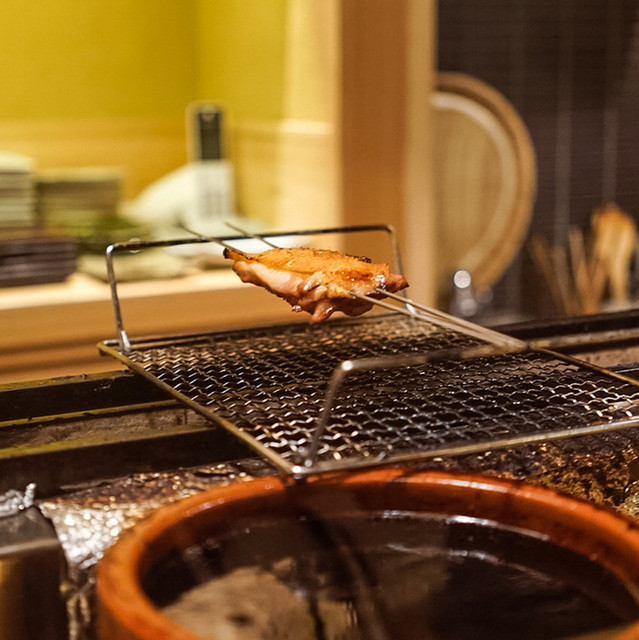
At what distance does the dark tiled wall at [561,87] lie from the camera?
3053 millimetres

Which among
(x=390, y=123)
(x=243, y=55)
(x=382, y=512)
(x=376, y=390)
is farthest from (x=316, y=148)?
(x=382, y=512)

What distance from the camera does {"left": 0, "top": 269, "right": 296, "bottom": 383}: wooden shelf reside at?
2.09 metres

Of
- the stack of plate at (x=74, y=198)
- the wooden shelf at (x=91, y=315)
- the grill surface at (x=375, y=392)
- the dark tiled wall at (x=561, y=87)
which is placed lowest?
the wooden shelf at (x=91, y=315)

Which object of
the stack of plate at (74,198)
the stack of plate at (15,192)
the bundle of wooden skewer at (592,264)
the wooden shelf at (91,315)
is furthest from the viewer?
the bundle of wooden skewer at (592,264)

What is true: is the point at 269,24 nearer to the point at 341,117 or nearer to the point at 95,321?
the point at 341,117

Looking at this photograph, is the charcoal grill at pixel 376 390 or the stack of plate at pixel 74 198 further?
the stack of plate at pixel 74 198

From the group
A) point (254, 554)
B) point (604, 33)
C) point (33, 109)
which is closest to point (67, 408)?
point (254, 554)

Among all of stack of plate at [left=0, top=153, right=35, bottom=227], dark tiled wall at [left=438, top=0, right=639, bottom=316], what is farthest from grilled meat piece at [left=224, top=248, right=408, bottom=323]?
dark tiled wall at [left=438, top=0, right=639, bottom=316]

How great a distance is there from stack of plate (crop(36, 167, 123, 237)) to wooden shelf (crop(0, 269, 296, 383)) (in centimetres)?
26

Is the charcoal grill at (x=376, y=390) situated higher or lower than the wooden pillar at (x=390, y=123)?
lower

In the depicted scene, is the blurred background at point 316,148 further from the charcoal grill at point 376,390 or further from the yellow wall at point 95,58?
the charcoal grill at point 376,390

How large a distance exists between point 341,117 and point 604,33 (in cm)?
149

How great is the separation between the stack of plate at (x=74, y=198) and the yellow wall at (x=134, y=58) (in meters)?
0.36

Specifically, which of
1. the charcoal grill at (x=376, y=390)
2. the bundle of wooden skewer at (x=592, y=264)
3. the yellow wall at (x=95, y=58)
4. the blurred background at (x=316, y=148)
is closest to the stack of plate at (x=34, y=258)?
the blurred background at (x=316, y=148)
